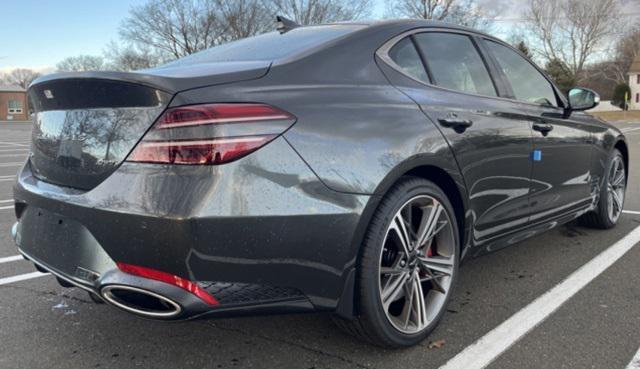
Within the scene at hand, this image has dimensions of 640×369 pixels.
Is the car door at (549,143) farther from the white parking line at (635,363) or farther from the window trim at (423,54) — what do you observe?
the white parking line at (635,363)

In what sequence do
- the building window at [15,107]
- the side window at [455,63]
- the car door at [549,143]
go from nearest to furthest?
1. the side window at [455,63]
2. the car door at [549,143]
3. the building window at [15,107]

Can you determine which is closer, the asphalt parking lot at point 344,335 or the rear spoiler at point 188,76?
the rear spoiler at point 188,76

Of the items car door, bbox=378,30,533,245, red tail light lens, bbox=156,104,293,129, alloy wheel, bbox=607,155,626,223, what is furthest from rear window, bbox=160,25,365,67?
alloy wheel, bbox=607,155,626,223

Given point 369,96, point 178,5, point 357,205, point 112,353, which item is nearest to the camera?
point 357,205

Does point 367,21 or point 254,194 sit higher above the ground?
point 367,21

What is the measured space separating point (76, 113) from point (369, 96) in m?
1.25

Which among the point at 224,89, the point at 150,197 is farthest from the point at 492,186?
the point at 150,197

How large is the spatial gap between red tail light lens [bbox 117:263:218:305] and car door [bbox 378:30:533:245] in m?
1.33

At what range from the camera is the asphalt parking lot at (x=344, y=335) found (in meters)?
2.52

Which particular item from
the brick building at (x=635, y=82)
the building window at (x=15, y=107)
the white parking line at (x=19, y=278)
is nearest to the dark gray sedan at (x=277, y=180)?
the white parking line at (x=19, y=278)

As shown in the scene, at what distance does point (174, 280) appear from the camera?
1947mm

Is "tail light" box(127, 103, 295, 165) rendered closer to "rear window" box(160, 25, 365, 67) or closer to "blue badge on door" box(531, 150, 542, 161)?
"rear window" box(160, 25, 365, 67)

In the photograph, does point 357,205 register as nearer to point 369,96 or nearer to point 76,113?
point 369,96

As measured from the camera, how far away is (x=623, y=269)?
381cm
